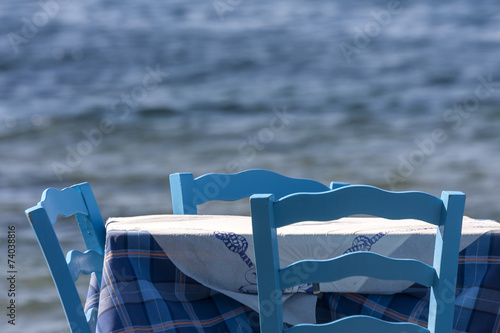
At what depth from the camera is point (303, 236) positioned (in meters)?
1.58

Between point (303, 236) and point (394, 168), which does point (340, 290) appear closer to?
point (303, 236)

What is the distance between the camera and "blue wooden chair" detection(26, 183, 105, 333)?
1.58 m

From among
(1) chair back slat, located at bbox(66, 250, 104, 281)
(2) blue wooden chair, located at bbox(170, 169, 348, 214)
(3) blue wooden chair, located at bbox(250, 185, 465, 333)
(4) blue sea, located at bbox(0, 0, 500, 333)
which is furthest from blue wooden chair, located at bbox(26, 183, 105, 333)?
(4) blue sea, located at bbox(0, 0, 500, 333)

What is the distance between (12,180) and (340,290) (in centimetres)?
503

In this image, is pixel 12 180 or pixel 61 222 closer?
pixel 61 222

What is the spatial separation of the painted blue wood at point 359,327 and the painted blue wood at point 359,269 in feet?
0.33

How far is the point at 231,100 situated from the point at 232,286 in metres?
6.70

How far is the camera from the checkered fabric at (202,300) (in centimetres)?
154

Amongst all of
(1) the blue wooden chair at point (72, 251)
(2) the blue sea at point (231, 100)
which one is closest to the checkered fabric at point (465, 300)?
(1) the blue wooden chair at point (72, 251)

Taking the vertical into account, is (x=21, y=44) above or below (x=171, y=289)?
→ above

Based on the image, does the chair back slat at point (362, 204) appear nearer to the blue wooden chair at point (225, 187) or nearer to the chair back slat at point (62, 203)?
the chair back slat at point (62, 203)

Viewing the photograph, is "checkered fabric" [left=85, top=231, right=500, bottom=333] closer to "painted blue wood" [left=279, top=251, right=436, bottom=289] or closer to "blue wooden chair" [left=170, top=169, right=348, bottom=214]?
"painted blue wood" [left=279, top=251, right=436, bottom=289]

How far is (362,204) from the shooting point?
129cm

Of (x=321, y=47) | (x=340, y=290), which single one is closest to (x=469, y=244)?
(x=340, y=290)
